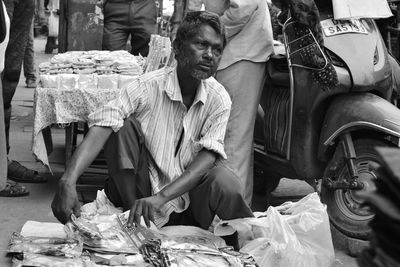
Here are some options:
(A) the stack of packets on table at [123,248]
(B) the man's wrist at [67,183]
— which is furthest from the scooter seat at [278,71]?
(B) the man's wrist at [67,183]

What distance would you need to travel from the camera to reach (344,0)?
4.65 metres

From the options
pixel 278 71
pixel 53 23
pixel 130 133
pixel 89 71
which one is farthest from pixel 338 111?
pixel 53 23

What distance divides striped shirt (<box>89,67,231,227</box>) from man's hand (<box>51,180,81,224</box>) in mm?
643

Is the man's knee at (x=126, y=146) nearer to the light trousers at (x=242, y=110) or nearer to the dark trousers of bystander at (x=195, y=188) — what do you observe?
the dark trousers of bystander at (x=195, y=188)

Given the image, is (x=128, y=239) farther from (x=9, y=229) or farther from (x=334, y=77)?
(x=334, y=77)

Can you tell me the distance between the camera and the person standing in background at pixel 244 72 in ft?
16.9

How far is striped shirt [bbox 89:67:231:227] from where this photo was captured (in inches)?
157

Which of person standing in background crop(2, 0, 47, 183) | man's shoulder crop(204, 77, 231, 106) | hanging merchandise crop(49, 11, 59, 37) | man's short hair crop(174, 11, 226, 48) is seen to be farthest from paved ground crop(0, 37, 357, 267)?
hanging merchandise crop(49, 11, 59, 37)

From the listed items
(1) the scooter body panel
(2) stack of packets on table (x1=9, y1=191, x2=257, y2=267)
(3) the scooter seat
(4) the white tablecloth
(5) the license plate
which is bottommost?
(2) stack of packets on table (x1=9, y1=191, x2=257, y2=267)

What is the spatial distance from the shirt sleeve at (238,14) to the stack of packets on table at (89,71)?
0.75m

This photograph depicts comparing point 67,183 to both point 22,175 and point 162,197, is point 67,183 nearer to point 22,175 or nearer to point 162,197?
point 162,197

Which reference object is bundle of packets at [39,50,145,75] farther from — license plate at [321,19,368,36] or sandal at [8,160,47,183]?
license plate at [321,19,368,36]

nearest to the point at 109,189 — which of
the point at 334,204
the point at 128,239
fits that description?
the point at 128,239

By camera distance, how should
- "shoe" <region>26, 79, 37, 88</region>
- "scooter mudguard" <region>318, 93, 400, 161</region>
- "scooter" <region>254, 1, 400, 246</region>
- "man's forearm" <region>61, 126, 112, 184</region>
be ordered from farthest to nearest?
"shoe" <region>26, 79, 37, 88</region>, "scooter" <region>254, 1, 400, 246</region>, "scooter mudguard" <region>318, 93, 400, 161</region>, "man's forearm" <region>61, 126, 112, 184</region>
